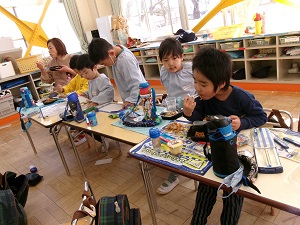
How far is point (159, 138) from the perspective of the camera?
129 cm

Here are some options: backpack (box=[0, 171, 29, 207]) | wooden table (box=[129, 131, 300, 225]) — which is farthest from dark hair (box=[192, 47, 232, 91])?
backpack (box=[0, 171, 29, 207])

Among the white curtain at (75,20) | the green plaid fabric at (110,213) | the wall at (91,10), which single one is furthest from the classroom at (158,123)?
the wall at (91,10)

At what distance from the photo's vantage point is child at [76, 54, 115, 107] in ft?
7.59

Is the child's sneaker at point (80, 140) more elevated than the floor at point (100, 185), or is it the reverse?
the child's sneaker at point (80, 140)

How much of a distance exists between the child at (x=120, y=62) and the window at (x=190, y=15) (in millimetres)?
2425

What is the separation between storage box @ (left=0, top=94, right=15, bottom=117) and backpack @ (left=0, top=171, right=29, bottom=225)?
299 centimetres

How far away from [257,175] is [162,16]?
4.80m

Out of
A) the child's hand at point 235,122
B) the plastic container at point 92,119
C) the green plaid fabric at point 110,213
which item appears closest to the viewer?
the green plaid fabric at point 110,213

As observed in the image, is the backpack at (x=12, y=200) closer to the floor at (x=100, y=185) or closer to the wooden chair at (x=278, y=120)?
the floor at (x=100, y=185)

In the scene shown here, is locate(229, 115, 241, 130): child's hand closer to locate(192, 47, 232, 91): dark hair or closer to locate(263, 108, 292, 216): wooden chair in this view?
locate(192, 47, 232, 91): dark hair

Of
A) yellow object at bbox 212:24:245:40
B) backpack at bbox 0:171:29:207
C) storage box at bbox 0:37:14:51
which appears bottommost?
backpack at bbox 0:171:29:207

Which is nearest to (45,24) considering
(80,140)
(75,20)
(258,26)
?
(75,20)

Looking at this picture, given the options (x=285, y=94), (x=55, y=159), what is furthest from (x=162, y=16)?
(x=55, y=159)

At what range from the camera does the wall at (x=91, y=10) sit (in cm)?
568
